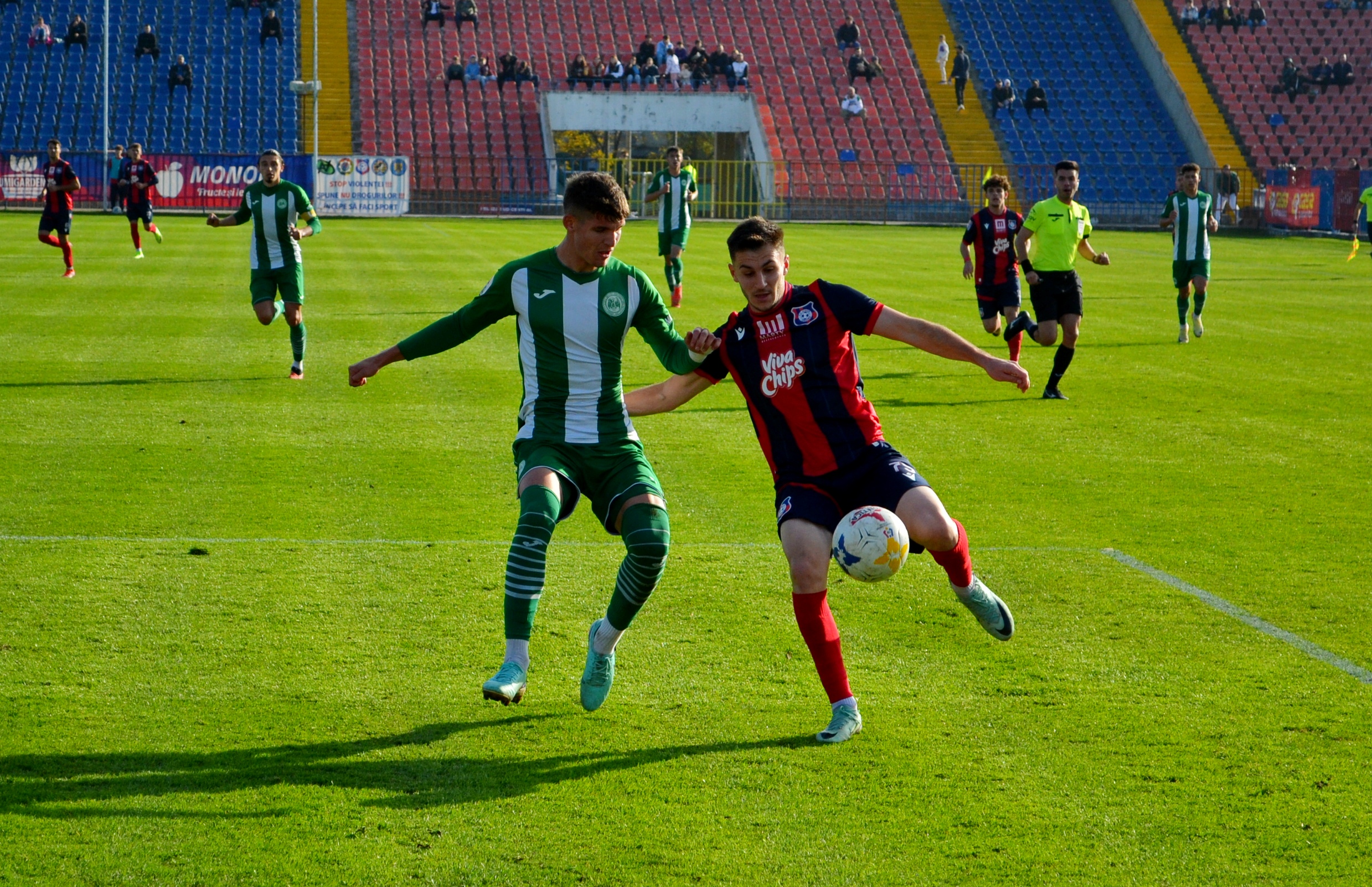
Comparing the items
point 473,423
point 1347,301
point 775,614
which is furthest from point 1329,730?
point 1347,301

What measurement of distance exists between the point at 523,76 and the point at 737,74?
756 centimetres

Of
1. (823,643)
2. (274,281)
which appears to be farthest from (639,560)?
(274,281)

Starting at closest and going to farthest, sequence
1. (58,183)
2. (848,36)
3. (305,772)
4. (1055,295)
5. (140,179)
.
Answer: (305,772)
(1055,295)
(58,183)
(140,179)
(848,36)

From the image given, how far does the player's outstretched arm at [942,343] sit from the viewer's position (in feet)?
17.8

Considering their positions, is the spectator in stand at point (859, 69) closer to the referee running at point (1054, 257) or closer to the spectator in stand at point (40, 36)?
the spectator in stand at point (40, 36)

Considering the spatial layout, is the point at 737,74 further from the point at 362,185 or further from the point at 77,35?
the point at 77,35

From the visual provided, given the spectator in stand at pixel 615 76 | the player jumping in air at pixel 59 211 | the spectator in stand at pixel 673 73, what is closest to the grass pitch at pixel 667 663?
the player jumping in air at pixel 59 211

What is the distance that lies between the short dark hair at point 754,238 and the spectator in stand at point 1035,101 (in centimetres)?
4996

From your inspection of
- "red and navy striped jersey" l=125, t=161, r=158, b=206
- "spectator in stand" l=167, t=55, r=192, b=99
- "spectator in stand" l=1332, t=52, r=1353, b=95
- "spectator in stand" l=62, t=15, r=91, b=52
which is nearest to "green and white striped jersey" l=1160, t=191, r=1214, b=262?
"red and navy striped jersey" l=125, t=161, r=158, b=206

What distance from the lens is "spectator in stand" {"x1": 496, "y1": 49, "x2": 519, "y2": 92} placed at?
50844 mm

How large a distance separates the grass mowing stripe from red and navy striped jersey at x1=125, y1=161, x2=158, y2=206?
929 inches

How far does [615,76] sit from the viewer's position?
5025 centimetres

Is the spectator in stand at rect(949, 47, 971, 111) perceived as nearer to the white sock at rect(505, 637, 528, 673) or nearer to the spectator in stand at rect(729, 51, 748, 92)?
the spectator in stand at rect(729, 51, 748, 92)

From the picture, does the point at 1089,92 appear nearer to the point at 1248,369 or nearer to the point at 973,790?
the point at 1248,369
